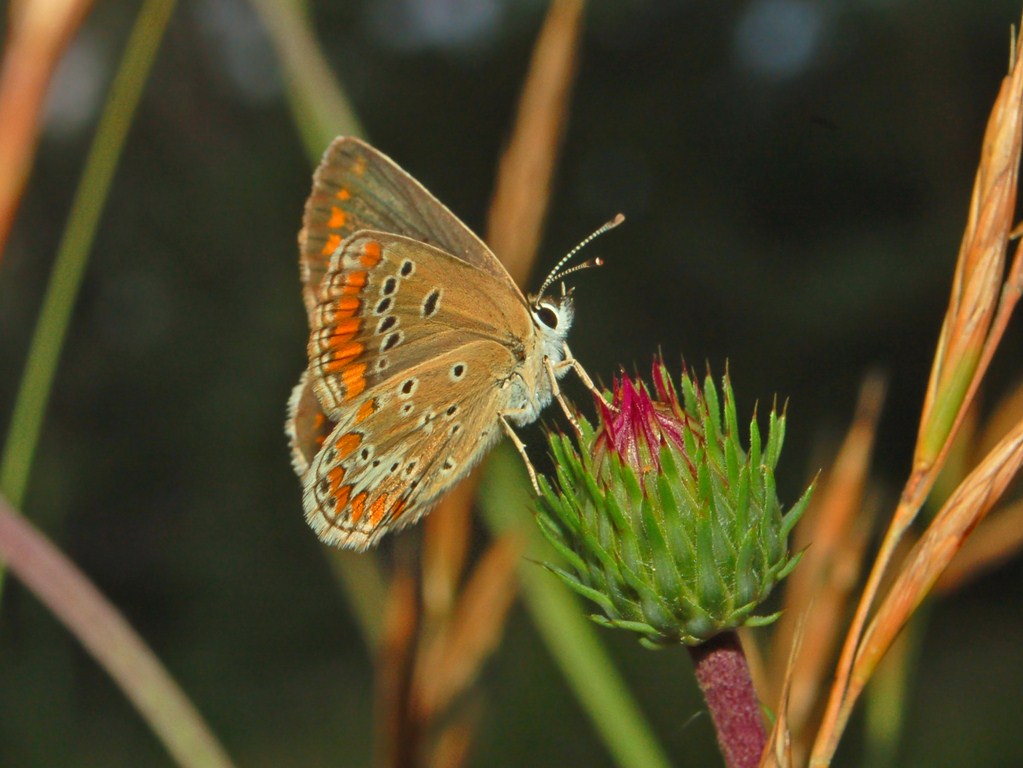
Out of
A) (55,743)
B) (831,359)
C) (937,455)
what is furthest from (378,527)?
(831,359)

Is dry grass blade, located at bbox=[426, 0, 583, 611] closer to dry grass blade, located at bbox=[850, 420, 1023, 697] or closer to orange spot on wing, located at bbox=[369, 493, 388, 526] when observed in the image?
orange spot on wing, located at bbox=[369, 493, 388, 526]

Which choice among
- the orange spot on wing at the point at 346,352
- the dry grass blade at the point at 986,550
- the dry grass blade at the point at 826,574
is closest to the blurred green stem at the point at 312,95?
the orange spot on wing at the point at 346,352

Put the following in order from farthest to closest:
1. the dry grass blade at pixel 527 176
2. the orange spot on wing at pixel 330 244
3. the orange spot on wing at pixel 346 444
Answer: the orange spot on wing at pixel 330 244
the orange spot on wing at pixel 346 444
the dry grass blade at pixel 527 176

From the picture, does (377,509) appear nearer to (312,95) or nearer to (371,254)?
(371,254)

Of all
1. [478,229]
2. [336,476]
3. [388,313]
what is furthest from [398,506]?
[478,229]

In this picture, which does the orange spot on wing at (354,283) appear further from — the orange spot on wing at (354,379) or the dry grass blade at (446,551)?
the dry grass blade at (446,551)

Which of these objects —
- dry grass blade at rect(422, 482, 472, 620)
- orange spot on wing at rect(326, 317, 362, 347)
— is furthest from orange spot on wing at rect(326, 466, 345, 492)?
dry grass blade at rect(422, 482, 472, 620)

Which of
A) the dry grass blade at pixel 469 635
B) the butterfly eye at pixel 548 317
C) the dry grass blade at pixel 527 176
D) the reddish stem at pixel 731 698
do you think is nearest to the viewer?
the reddish stem at pixel 731 698
